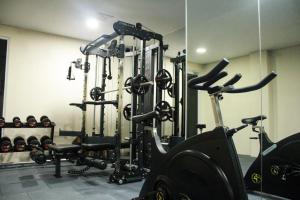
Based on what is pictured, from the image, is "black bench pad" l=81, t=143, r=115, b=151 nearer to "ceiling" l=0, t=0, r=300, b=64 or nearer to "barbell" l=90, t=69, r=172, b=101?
"barbell" l=90, t=69, r=172, b=101

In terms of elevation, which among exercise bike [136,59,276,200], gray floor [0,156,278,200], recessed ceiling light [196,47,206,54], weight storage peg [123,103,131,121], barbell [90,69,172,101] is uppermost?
recessed ceiling light [196,47,206,54]

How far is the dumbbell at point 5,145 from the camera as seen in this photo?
4547 millimetres

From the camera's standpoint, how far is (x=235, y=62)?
2547mm

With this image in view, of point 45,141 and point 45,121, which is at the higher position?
point 45,121

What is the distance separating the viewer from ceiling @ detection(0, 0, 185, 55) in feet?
13.6

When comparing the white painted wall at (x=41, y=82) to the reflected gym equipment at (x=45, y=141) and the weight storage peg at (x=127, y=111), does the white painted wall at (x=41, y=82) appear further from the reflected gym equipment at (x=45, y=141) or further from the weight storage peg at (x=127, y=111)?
the weight storage peg at (x=127, y=111)

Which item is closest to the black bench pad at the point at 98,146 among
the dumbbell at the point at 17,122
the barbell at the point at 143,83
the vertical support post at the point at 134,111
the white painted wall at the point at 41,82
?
the vertical support post at the point at 134,111

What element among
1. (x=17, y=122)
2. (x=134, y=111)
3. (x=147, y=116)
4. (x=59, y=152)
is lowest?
(x=59, y=152)

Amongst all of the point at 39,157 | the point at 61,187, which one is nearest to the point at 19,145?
the point at 39,157

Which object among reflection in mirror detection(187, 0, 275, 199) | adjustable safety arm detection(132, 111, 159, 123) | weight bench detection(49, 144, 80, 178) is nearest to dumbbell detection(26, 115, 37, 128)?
weight bench detection(49, 144, 80, 178)

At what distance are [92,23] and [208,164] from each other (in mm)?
4300

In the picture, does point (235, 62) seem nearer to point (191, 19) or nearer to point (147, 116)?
point (191, 19)

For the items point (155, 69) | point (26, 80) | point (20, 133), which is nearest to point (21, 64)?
point (26, 80)

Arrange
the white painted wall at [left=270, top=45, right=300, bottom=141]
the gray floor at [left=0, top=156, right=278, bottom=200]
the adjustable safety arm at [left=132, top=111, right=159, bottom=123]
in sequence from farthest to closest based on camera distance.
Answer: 1. the gray floor at [left=0, top=156, right=278, bottom=200]
2. the white painted wall at [left=270, top=45, right=300, bottom=141]
3. the adjustable safety arm at [left=132, top=111, right=159, bottom=123]
